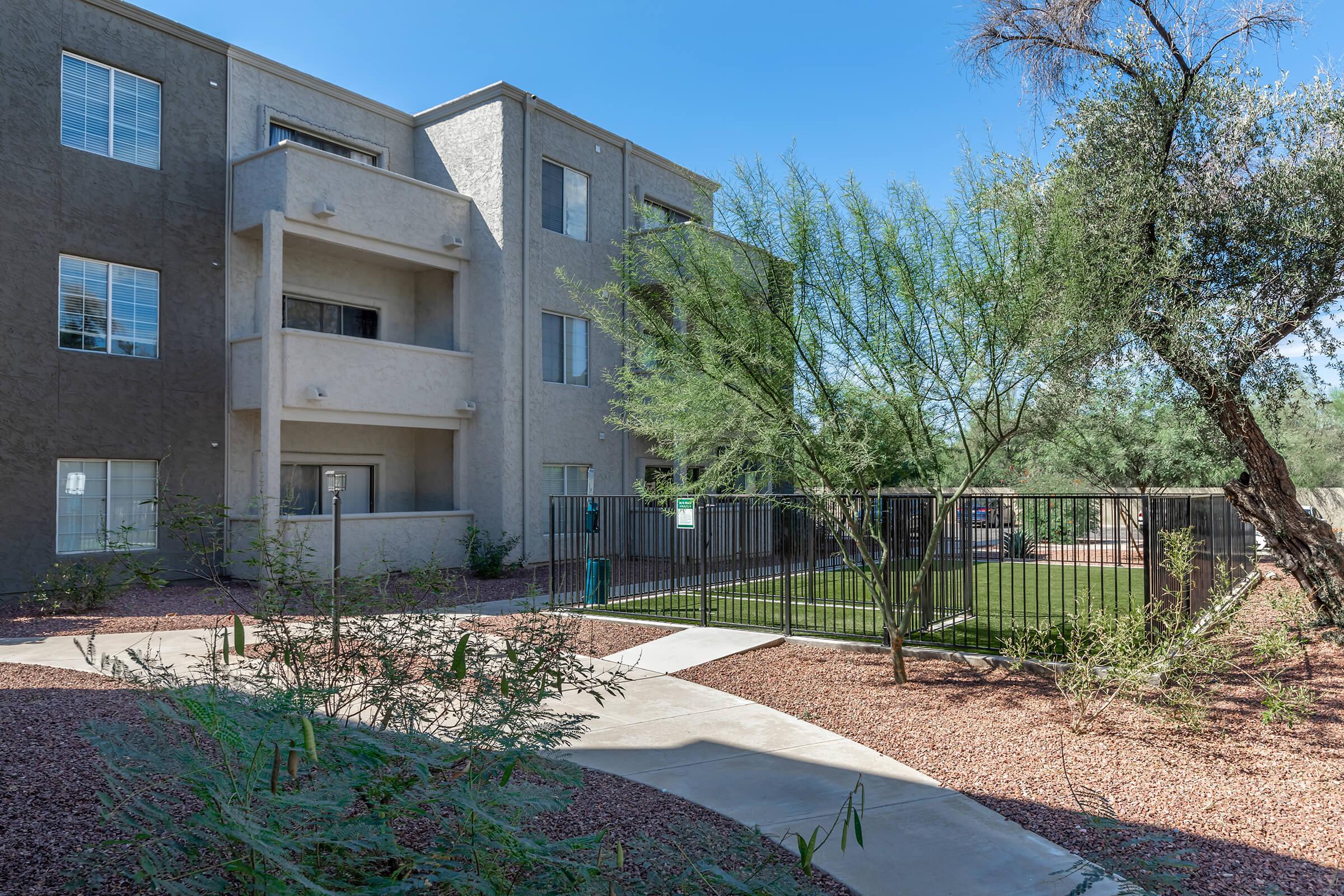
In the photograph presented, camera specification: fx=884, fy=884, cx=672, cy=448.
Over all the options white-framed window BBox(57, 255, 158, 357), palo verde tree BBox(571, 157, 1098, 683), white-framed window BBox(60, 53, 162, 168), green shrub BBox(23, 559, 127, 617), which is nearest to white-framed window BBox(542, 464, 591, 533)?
white-framed window BBox(57, 255, 158, 357)

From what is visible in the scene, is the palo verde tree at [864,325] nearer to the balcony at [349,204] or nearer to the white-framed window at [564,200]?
the balcony at [349,204]

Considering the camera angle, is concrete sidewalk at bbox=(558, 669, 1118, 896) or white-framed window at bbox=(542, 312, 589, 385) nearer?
concrete sidewalk at bbox=(558, 669, 1118, 896)

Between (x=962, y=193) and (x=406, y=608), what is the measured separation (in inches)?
235

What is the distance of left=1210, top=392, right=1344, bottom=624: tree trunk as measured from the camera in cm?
939

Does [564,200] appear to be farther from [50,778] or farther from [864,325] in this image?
[50,778]

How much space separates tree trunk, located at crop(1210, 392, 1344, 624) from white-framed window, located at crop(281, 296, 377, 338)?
1448cm

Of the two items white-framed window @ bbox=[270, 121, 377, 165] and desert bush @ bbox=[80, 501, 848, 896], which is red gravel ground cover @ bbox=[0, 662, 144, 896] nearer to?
desert bush @ bbox=[80, 501, 848, 896]

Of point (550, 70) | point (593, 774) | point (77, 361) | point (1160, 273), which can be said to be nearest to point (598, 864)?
point (593, 774)

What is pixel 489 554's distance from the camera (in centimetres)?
1659

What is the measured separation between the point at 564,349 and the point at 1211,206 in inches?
512

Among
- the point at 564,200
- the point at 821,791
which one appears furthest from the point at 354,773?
the point at 564,200

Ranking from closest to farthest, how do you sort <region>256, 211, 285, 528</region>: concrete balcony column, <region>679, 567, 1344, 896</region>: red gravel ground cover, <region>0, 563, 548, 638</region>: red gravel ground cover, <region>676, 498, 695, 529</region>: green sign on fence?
<region>679, 567, 1344, 896</region>: red gravel ground cover → <region>0, 563, 548, 638</region>: red gravel ground cover → <region>676, 498, 695, 529</region>: green sign on fence → <region>256, 211, 285, 528</region>: concrete balcony column

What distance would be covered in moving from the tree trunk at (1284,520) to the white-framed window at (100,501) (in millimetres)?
14624

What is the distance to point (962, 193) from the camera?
7.81 metres
